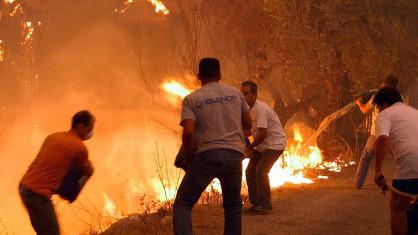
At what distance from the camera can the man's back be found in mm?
5664

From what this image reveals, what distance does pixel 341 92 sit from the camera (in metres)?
16.0

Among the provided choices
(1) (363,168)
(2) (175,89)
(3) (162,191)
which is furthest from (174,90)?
(1) (363,168)

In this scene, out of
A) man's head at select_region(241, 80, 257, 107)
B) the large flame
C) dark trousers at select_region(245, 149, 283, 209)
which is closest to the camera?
man's head at select_region(241, 80, 257, 107)

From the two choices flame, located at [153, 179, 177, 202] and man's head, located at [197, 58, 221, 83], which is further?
flame, located at [153, 179, 177, 202]

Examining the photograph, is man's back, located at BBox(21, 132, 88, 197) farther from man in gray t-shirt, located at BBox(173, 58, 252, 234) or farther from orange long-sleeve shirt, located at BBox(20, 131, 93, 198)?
man in gray t-shirt, located at BBox(173, 58, 252, 234)

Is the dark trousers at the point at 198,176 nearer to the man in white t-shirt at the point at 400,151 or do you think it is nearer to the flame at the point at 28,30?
the man in white t-shirt at the point at 400,151

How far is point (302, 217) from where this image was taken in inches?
331

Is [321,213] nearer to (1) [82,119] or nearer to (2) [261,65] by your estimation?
(1) [82,119]

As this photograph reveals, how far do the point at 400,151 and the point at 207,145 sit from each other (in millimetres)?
1829

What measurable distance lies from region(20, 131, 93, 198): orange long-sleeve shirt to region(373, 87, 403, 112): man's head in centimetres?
299

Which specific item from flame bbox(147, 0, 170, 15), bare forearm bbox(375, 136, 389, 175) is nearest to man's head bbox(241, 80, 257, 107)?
bare forearm bbox(375, 136, 389, 175)

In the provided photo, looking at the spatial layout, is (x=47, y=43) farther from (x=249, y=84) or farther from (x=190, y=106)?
(x=190, y=106)

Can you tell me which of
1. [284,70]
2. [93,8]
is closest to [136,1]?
[93,8]

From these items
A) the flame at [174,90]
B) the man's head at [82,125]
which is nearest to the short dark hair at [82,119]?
the man's head at [82,125]
